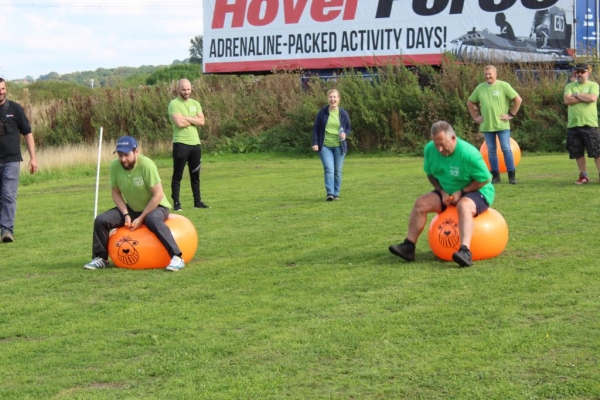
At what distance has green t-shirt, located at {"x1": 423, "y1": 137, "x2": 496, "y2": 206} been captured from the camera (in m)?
9.59

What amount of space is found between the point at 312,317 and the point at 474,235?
2583 mm

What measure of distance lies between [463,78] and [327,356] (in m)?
22.5

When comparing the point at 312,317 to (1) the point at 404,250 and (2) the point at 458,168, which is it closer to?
(1) the point at 404,250

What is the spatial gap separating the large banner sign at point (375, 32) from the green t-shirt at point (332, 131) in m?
15.3

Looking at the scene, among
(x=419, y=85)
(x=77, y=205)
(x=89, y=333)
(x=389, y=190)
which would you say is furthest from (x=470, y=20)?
(x=89, y=333)

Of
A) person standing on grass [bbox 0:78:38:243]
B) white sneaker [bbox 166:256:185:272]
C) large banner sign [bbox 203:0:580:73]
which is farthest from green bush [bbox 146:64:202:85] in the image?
white sneaker [bbox 166:256:185:272]

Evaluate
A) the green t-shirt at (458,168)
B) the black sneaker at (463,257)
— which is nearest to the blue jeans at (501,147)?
the green t-shirt at (458,168)

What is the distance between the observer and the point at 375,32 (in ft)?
110

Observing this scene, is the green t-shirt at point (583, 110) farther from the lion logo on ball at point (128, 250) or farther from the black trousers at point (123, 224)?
the lion logo on ball at point (128, 250)

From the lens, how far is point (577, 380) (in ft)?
19.1

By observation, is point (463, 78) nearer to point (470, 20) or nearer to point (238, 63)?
point (470, 20)

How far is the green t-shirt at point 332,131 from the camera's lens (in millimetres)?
15797

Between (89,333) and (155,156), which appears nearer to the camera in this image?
(89,333)

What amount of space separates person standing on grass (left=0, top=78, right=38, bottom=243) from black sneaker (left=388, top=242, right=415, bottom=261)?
564cm
